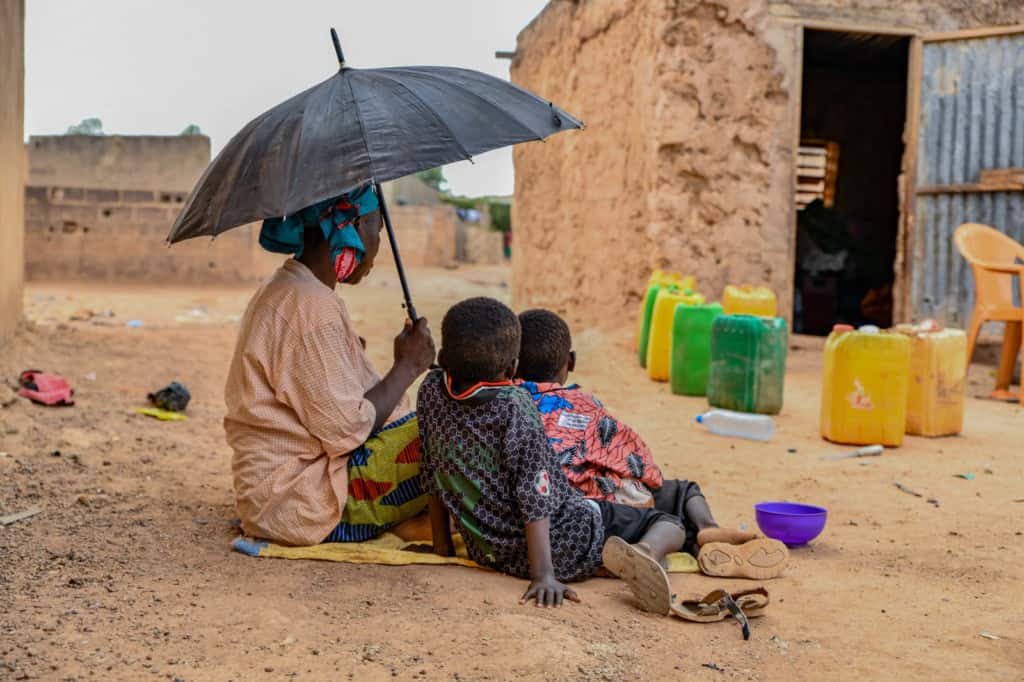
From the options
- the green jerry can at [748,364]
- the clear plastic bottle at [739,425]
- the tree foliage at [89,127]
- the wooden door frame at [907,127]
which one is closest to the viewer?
the clear plastic bottle at [739,425]

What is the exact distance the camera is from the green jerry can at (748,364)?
6039 mm

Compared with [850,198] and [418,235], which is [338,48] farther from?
[418,235]

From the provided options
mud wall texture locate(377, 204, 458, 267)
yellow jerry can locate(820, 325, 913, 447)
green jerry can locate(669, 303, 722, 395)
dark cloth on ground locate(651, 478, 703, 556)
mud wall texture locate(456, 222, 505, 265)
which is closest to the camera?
dark cloth on ground locate(651, 478, 703, 556)

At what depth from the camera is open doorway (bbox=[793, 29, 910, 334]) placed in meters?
13.6

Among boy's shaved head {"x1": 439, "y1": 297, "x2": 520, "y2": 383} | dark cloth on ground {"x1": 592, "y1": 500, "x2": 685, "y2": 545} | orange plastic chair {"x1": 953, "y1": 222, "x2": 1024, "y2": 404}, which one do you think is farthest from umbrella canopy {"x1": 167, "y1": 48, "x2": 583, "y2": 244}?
orange plastic chair {"x1": 953, "y1": 222, "x2": 1024, "y2": 404}

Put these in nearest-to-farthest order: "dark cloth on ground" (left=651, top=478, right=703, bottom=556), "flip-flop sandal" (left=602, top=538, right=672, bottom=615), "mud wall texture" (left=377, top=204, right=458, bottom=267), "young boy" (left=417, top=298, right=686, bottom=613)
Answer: "flip-flop sandal" (left=602, top=538, right=672, bottom=615) < "young boy" (left=417, top=298, right=686, bottom=613) < "dark cloth on ground" (left=651, top=478, right=703, bottom=556) < "mud wall texture" (left=377, top=204, right=458, bottom=267)

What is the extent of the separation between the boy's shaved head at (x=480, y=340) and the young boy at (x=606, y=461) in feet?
0.91

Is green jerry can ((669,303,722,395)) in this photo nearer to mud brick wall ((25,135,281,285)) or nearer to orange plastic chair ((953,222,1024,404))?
orange plastic chair ((953,222,1024,404))

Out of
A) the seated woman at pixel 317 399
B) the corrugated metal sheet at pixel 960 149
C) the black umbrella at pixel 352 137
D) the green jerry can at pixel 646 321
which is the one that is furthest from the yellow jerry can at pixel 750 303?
the seated woman at pixel 317 399

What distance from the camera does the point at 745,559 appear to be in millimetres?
2932

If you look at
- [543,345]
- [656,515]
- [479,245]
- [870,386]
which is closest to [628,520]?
[656,515]

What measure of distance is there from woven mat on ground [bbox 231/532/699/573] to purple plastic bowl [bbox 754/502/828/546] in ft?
1.43

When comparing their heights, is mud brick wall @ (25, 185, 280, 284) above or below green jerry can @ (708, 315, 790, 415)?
above

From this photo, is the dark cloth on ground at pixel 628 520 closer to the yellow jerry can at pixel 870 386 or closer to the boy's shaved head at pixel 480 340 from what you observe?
the boy's shaved head at pixel 480 340
